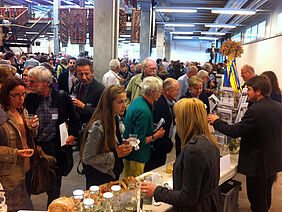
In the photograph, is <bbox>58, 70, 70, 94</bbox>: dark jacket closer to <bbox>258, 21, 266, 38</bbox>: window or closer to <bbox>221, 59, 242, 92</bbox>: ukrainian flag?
<bbox>221, 59, 242, 92</bbox>: ukrainian flag

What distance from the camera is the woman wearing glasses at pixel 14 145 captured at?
2092 millimetres

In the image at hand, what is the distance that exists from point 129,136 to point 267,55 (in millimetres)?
8985

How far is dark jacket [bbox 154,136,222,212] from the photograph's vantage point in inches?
62.6

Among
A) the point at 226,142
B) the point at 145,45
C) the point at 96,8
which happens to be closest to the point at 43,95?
the point at 226,142

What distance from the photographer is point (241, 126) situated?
277cm

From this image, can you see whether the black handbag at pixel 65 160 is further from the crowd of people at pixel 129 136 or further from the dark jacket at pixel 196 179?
the dark jacket at pixel 196 179

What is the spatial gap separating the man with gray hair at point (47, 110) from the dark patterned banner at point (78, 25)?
4454 millimetres

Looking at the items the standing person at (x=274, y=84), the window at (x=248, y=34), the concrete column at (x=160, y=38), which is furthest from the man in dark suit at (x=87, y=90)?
the concrete column at (x=160, y=38)

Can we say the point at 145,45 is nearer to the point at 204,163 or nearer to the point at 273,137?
the point at 273,137

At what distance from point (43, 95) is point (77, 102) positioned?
73 cm

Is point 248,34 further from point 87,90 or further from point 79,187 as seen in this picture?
point 79,187

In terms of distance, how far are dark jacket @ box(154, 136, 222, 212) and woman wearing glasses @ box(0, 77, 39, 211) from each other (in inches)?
46.7

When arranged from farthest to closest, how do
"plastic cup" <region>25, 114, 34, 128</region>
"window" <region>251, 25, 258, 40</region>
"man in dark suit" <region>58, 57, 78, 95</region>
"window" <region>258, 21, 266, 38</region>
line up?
"window" <region>251, 25, 258, 40</region> → "window" <region>258, 21, 266, 38</region> → "man in dark suit" <region>58, 57, 78, 95</region> → "plastic cup" <region>25, 114, 34, 128</region>

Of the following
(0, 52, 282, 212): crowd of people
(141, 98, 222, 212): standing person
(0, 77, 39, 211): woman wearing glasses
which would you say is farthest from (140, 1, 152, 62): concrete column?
(141, 98, 222, 212): standing person
